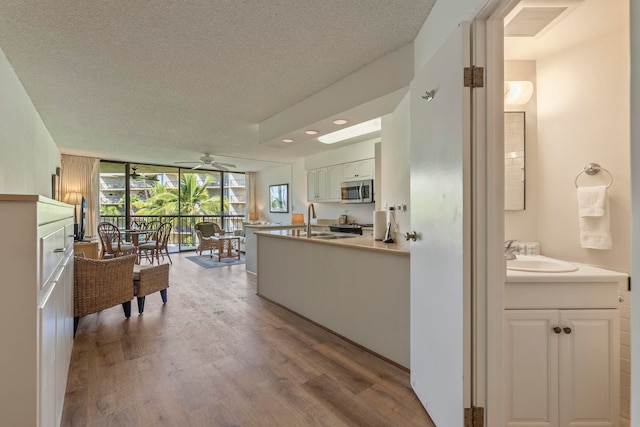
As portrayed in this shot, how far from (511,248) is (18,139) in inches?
169

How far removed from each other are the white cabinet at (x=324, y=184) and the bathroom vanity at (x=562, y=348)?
4157 millimetres

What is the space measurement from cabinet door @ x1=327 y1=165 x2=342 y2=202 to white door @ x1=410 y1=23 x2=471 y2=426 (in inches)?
141

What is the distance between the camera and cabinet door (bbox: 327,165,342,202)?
5371mm

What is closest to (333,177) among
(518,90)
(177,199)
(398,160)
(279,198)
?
(279,198)

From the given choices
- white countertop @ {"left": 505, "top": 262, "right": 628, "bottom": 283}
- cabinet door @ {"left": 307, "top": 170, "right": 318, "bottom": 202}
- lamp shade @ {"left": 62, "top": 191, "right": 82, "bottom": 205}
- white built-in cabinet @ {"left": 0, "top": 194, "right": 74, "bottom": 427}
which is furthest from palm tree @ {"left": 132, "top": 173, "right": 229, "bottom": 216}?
white countertop @ {"left": 505, "top": 262, "right": 628, "bottom": 283}

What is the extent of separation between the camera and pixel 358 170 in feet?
16.2

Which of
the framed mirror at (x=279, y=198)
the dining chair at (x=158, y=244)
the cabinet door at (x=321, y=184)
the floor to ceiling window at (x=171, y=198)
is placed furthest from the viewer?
the framed mirror at (x=279, y=198)

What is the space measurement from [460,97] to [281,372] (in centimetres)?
198

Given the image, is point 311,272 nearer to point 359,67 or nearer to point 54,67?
point 359,67

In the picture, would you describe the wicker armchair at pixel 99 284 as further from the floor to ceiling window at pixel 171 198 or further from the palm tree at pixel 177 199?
the palm tree at pixel 177 199

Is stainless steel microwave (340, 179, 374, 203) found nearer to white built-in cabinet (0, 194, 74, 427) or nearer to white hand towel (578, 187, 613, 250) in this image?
white hand towel (578, 187, 613, 250)

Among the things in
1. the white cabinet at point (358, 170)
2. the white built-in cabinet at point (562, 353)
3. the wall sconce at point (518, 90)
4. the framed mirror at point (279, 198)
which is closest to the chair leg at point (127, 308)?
the white built-in cabinet at point (562, 353)

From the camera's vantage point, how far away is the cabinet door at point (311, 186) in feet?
19.7

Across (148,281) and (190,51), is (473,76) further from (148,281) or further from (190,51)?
(148,281)
